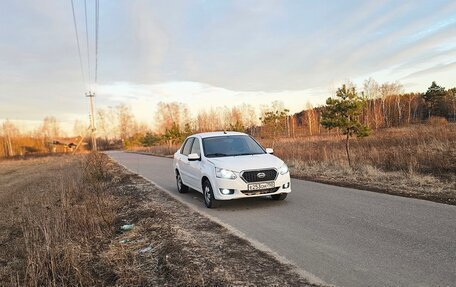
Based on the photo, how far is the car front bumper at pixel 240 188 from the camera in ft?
27.1

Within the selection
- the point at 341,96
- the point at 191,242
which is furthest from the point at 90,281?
the point at 341,96

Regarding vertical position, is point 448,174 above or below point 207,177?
below

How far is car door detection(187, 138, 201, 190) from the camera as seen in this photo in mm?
9664

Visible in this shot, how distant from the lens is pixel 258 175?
8312 mm

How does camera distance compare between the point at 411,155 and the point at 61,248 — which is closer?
the point at 61,248

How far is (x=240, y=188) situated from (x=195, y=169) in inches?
79.5

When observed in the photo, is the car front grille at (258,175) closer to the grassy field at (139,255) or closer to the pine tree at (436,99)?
the grassy field at (139,255)

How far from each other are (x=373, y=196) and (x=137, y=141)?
79.7 metres

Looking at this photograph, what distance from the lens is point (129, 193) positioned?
12445 mm

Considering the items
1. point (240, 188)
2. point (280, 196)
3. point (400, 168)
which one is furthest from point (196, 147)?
point (400, 168)

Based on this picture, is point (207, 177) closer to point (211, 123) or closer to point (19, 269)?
point (19, 269)

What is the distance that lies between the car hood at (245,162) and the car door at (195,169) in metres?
0.71

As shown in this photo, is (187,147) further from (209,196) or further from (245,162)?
(245,162)

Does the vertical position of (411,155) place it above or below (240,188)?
below
